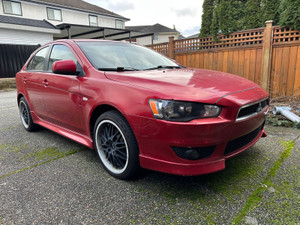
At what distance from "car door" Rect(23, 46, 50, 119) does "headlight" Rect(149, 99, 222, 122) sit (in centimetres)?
218

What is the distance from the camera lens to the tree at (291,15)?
494 centimetres

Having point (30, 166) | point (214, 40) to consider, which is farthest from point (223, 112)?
point (214, 40)

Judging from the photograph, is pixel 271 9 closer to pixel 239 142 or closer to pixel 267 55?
pixel 267 55

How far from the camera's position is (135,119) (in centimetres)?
196

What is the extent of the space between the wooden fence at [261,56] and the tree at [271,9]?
17.9 inches

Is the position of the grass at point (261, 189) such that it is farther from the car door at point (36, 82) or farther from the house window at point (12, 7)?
the house window at point (12, 7)

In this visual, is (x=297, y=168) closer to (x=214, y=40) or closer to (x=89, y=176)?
(x=89, y=176)

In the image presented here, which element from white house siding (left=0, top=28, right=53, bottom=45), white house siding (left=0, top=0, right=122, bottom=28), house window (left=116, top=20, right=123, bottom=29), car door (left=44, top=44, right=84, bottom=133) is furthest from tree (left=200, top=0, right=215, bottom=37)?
house window (left=116, top=20, right=123, bottom=29)

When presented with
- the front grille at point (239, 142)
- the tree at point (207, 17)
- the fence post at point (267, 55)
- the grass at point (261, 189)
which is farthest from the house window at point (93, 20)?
the front grille at point (239, 142)

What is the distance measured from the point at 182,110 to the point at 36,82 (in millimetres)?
2621

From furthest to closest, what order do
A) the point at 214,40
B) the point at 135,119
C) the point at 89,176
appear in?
the point at 214,40
the point at 89,176
the point at 135,119

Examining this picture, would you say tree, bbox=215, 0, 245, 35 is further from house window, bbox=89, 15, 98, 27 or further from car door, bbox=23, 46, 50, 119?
house window, bbox=89, 15, 98, 27

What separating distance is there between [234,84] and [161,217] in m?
1.43

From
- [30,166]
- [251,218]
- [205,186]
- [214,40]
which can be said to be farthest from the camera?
[214,40]
